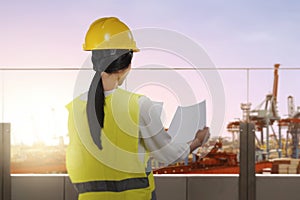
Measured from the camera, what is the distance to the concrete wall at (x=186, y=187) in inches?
223

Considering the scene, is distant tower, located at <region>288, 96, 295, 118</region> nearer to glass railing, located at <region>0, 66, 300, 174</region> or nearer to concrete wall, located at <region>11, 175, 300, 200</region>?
glass railing, located at <region>0, 66, 300, 174</region>

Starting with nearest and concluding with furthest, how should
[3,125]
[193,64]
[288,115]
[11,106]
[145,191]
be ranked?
[193,64] < [145,191] < [3,125] < [11,106] < [288,115]

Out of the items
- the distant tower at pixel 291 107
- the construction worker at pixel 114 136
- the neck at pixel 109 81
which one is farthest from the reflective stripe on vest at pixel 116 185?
the distant tower at pixel 291 107

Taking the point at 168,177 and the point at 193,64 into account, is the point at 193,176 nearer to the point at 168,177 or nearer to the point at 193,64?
the point at 168,177

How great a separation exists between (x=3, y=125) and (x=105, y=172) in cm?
314

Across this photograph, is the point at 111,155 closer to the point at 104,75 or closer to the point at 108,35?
the point at 104,75

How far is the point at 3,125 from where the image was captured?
5.62 m

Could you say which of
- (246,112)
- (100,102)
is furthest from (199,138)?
(246,112)

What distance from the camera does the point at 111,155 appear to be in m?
2.74

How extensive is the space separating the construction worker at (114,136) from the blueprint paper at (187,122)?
33mm

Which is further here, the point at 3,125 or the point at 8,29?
the point at 8,29

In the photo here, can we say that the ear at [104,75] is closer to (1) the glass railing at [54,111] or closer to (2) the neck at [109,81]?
(2) the neck at [109,81]

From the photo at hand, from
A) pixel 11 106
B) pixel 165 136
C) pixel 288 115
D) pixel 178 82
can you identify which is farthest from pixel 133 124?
pixel 288 115

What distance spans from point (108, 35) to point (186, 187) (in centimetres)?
314
